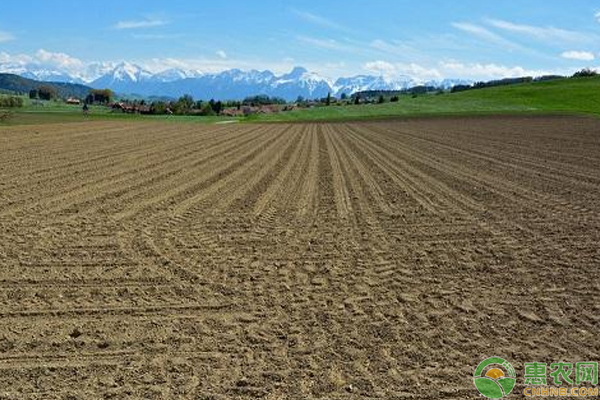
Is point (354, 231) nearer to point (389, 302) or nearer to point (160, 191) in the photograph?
point (389, 302)

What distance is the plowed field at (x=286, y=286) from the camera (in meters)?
5.36

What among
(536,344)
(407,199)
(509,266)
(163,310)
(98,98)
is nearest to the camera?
(536,344)

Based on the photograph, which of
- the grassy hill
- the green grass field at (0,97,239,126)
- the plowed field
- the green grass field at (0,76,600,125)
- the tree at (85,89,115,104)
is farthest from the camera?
the tree at (85,89,115,104)

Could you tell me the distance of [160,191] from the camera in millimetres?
14992

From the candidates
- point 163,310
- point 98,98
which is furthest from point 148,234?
point 98,98

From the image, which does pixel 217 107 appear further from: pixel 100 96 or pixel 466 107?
pixel 100 96

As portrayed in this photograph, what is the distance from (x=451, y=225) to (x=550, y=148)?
19890 mm
